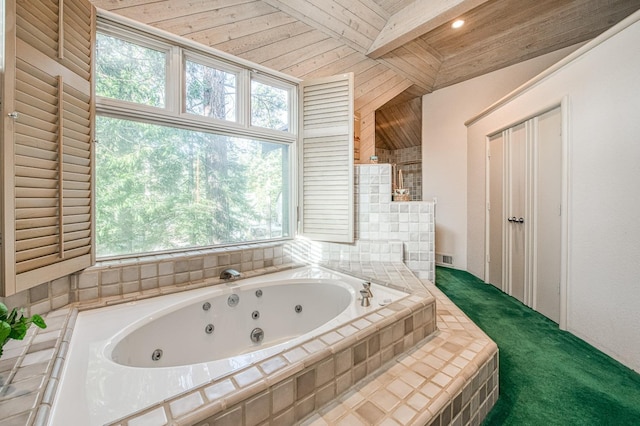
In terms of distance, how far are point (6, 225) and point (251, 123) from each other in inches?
64.0

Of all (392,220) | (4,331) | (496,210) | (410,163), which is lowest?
(4,331)

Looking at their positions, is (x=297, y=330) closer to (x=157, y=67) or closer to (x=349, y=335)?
(x=349, y=335)

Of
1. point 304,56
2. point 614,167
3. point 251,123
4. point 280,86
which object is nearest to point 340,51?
point 304,56

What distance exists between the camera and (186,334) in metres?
1.50

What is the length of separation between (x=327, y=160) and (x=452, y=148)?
2.29 meters

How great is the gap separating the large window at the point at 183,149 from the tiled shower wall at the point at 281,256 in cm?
19

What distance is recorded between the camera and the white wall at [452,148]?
3.43 m

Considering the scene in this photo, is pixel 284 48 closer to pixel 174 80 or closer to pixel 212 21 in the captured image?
pixel 212 21

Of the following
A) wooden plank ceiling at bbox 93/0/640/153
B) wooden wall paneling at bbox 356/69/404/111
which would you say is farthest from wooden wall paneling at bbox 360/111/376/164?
wooden wall paneling at bbox 356/69/404/111

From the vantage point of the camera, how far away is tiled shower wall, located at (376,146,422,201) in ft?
17.9

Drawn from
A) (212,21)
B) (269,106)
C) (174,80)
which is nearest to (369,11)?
(269,106)

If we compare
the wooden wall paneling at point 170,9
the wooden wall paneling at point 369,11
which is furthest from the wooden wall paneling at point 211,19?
the wooden wall paneling at point 369,11

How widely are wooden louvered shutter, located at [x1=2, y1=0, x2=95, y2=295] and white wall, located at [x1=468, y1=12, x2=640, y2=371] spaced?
309 cm

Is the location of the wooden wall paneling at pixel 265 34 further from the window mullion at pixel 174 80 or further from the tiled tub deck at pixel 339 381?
the tiled tub deck at pixel 339 381
